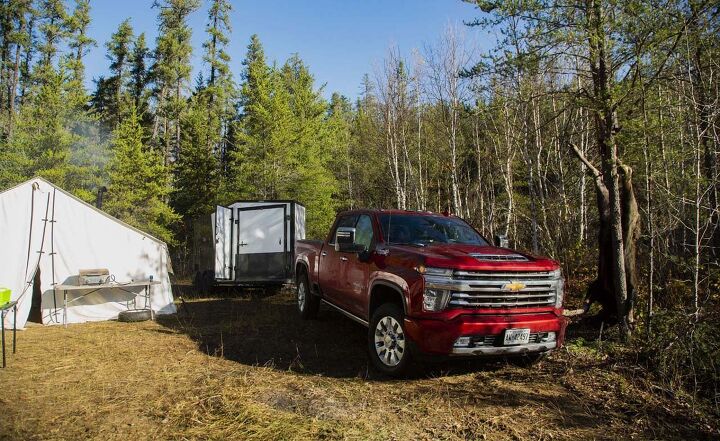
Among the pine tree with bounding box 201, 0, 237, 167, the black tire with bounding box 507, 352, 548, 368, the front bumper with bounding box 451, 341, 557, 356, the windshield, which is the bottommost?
the black tire with bounding box 507, 352, 548, 368

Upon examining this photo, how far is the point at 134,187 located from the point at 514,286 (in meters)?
26.5

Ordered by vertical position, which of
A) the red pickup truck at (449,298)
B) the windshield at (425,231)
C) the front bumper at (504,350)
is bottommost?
the front bumper at (504,350)

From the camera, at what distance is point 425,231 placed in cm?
618

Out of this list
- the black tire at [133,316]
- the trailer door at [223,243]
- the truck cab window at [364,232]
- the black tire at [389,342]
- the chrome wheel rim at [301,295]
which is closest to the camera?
the black tire at [389,342]

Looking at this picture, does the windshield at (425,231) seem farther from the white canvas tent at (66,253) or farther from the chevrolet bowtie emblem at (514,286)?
the white canvas tent at (66,253)

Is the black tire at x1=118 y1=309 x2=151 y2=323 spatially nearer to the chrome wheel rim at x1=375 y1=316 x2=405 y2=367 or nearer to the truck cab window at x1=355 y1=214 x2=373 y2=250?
the truck cab window at x1=355 y1=214 x2=373 y2=250

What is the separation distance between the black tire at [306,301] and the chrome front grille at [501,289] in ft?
13.0

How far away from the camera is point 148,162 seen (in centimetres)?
2727

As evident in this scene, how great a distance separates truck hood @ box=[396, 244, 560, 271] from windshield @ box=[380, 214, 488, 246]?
54 cm

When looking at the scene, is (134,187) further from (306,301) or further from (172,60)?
(306,301)

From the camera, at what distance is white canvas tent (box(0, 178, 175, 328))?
27.2ft

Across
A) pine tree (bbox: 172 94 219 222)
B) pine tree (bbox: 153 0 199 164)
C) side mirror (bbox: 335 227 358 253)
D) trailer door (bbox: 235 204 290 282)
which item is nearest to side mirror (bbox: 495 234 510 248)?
side mirror (bbox: 335 227 358 253)

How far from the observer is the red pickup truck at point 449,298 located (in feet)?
15.0

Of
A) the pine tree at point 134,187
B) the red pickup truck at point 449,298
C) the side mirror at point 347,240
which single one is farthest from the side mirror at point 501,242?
the pine tree at point 134,187
